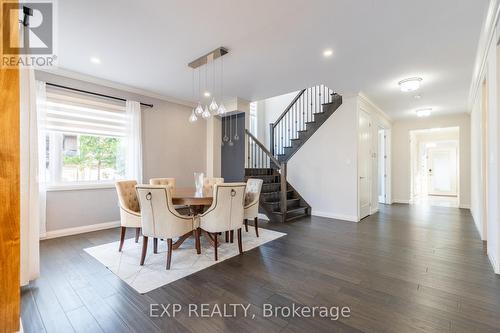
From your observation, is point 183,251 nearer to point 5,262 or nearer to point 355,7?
point 5,262

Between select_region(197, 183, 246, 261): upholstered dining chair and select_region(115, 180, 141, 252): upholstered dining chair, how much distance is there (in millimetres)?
896

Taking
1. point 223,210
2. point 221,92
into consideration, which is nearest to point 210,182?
point 223,210

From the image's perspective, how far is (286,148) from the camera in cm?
622

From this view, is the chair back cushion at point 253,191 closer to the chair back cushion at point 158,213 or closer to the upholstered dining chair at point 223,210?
the upholstered dining chair at point 223,210

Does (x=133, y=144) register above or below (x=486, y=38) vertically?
below

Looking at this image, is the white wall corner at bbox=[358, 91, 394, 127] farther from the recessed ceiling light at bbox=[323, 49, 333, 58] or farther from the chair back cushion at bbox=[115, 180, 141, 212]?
the chair back cushion at bbox=[115, 180, 141, 212]

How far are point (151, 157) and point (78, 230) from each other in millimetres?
1833

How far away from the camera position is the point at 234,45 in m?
2.98

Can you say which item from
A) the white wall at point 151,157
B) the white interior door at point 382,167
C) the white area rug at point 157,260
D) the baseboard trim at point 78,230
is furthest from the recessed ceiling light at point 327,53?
the white interior door at point 382,167

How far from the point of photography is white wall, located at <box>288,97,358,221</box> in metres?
4.91

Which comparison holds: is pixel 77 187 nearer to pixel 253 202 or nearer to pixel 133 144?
pixel 133 144

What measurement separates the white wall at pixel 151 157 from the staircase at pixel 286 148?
144 cm

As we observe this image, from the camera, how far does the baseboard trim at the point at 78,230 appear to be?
3.66 meters

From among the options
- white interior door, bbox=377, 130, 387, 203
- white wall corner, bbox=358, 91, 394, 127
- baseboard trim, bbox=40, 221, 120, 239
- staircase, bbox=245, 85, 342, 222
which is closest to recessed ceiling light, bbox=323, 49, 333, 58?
white wall corner, bbox=358, 91, 394, 127
